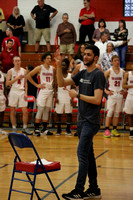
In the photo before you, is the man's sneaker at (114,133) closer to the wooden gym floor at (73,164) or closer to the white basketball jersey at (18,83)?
the wooden gym floor at (73,164)

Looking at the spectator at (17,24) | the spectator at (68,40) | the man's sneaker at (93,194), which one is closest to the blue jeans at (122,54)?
the spectator at (68,40)

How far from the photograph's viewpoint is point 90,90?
14.4ft

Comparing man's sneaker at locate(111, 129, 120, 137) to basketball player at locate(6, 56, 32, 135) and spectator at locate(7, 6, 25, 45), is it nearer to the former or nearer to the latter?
basketball player at locate(6, 56, 32, 135)

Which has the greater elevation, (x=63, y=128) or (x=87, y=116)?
(x=87, y=116)

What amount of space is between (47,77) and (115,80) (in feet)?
5.47

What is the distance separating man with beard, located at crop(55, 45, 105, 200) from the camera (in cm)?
430

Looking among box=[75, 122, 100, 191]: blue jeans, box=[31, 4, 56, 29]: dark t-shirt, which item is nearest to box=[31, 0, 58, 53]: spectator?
box=[31, 4, 56, 29]: dark t-shirt

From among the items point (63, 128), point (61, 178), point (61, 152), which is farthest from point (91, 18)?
point (61, 178)

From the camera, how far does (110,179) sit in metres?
5.44

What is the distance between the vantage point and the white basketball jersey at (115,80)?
31.3ft

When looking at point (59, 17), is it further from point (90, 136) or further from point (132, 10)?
point (90, 136)

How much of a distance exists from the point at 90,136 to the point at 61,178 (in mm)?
1361

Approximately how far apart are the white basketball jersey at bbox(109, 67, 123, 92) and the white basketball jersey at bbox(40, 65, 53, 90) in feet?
4.80

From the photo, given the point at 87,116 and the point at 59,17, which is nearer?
the point at 87,116
